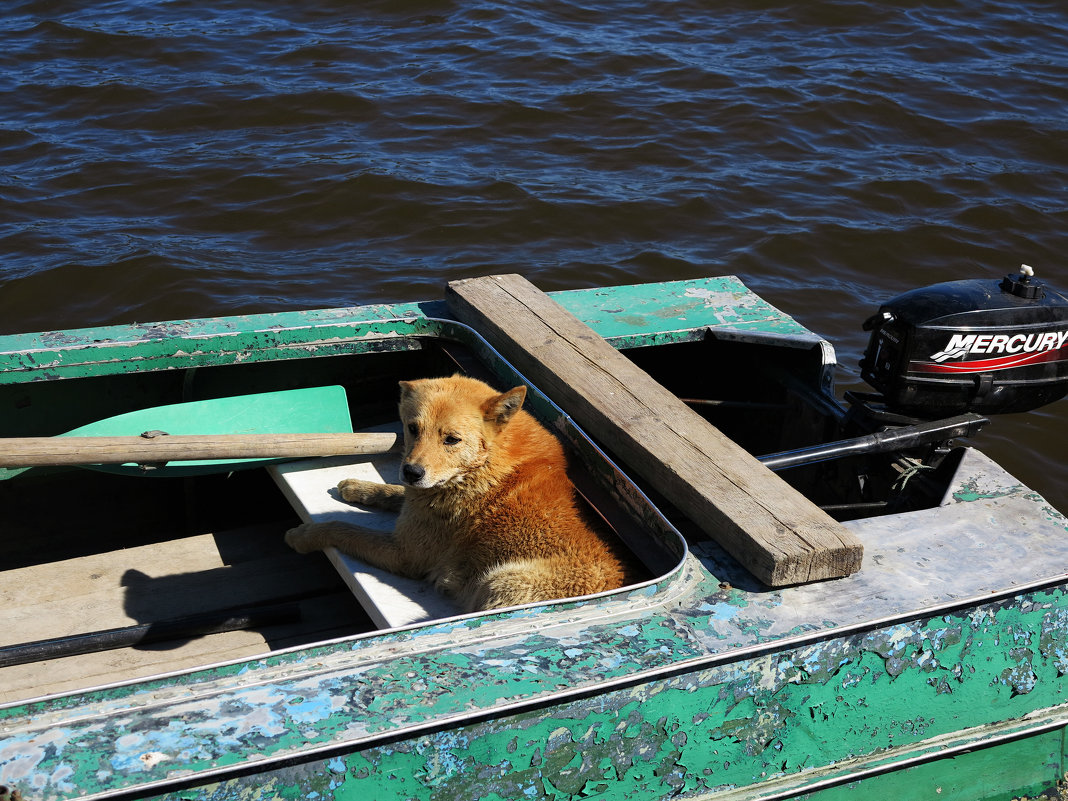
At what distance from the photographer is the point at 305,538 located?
3.85 meters

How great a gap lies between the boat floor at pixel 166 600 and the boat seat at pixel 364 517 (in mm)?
245

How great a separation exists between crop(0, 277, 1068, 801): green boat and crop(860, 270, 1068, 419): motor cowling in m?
0.15

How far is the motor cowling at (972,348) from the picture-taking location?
3.90 m

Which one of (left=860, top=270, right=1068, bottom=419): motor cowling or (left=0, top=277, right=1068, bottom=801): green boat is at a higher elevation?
(left=860, top=270, right=1068, bottom=419): motor cowling

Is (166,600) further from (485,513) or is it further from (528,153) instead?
(528,153)

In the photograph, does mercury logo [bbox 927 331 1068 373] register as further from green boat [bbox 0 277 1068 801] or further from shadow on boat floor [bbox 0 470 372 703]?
shadow on boat floor [bbox 0 470 372 703]

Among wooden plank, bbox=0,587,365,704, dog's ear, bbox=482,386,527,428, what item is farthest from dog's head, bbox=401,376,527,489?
wooden plank, bbox=0,587,365,704

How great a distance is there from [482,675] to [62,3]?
11992mm

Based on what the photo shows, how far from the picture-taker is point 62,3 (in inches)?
482

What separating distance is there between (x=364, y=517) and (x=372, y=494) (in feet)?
0.30

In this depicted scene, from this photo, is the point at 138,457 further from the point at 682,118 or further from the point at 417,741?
the point at 682,118

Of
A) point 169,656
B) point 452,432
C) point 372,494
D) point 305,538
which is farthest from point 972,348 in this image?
point 169,656

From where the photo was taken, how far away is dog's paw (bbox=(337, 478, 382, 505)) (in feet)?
13.3

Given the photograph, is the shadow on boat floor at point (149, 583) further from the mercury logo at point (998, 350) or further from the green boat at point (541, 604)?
the mercury logo at point (998, 350)
